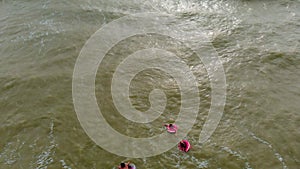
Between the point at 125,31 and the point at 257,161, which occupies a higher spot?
the point at 125,31

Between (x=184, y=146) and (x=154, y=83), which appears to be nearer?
(x=184, y=146)

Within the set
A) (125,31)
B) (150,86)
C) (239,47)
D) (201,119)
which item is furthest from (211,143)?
(125,31)

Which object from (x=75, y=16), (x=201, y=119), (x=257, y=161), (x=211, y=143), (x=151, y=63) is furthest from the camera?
(x=75, y=16)

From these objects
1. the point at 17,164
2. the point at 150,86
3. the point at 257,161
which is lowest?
the point at 17,164

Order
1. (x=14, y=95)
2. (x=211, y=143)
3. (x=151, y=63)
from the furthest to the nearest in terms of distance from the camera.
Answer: (x=151, y=63) < (x=14, y=95) < (x=211, y=143)

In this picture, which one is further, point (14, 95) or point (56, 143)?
point (14, 95)

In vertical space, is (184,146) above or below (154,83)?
below

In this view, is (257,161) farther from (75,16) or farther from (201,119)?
(75,16)
